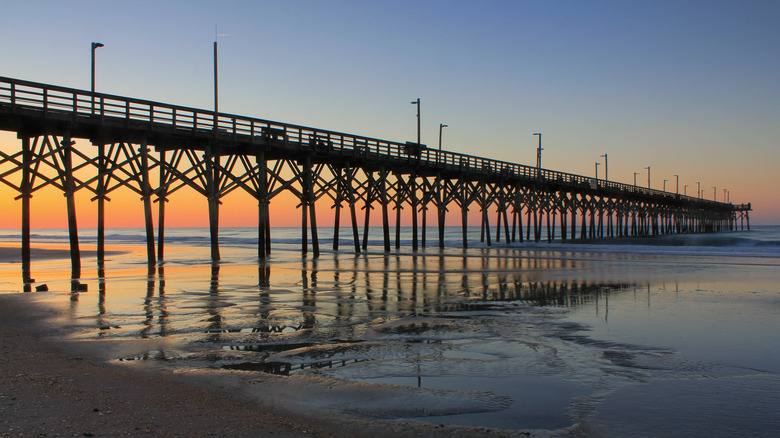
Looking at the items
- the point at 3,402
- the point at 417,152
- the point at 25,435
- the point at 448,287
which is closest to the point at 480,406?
the point at 25,435

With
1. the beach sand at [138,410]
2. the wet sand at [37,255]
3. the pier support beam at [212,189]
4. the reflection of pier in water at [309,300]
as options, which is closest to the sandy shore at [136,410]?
the beach sand at [138,410]

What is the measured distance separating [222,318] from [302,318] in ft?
4.16

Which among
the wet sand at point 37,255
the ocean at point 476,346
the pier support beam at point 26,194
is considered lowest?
the wet sand at point 37,255

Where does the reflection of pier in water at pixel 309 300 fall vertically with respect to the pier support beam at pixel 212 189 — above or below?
below

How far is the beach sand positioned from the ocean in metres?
0.25

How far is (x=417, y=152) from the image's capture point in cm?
3212

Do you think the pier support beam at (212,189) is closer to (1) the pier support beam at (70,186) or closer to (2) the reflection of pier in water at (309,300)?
(2) the reflection of pier in water at (309,300)

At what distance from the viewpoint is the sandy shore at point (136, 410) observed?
3936 mm

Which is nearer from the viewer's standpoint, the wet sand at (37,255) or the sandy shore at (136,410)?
the sandy shore at (136,410)

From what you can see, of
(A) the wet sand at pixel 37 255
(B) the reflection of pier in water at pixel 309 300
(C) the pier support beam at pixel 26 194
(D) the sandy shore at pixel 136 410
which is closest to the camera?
(D) the sandy shore at pixel 136 410

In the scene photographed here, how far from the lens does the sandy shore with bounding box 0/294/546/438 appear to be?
3.94 meters

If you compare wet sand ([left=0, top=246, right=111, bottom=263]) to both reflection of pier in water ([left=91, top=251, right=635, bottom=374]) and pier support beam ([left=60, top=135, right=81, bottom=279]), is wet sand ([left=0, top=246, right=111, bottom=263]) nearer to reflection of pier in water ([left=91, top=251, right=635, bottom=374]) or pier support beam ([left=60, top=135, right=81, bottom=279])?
pier support beam ([left=60, top=135, right=81, bottom=279])

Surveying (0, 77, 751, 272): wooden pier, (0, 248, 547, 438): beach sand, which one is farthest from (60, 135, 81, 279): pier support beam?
(0, 248, 547, 438): beach sand

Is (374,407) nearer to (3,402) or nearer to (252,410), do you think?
(252,410)
